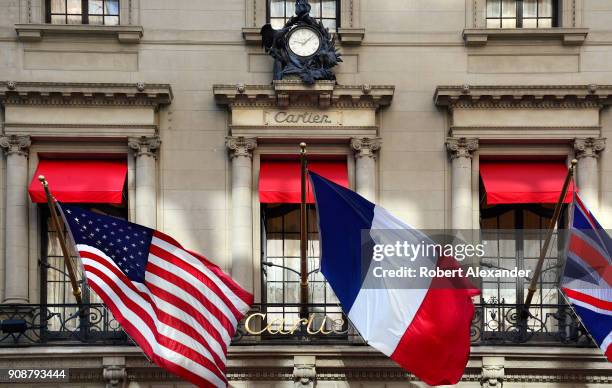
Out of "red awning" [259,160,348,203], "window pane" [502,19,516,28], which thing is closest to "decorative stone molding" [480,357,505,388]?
"red awning" [259,160,348,203]

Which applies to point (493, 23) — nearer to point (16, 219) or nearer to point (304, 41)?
point (304, 41)

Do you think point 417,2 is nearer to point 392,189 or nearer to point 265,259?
point 392,189

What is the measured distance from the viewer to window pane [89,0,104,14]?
101 ft

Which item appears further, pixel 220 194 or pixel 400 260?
pixel 220 194

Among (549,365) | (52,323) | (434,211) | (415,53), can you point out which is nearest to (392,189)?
(434,211)

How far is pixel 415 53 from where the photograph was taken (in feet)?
101

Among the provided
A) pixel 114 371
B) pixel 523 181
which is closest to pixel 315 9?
pixel 523 181

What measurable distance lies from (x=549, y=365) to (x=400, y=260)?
11.4 feet

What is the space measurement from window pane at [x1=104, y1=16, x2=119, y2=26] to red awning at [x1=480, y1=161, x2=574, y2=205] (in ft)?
25.8

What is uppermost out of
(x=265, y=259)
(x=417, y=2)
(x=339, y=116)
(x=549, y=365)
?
(x=417, y=2)

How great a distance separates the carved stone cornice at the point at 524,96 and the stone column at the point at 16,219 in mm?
8238

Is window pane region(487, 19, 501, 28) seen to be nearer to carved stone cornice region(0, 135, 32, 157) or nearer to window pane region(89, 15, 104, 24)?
window pane region(89, 15, 104, 24)

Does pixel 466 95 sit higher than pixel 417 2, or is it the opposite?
pixel 417 2

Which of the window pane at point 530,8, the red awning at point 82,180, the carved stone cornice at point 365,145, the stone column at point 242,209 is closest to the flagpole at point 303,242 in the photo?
the stone column at point 242,209
